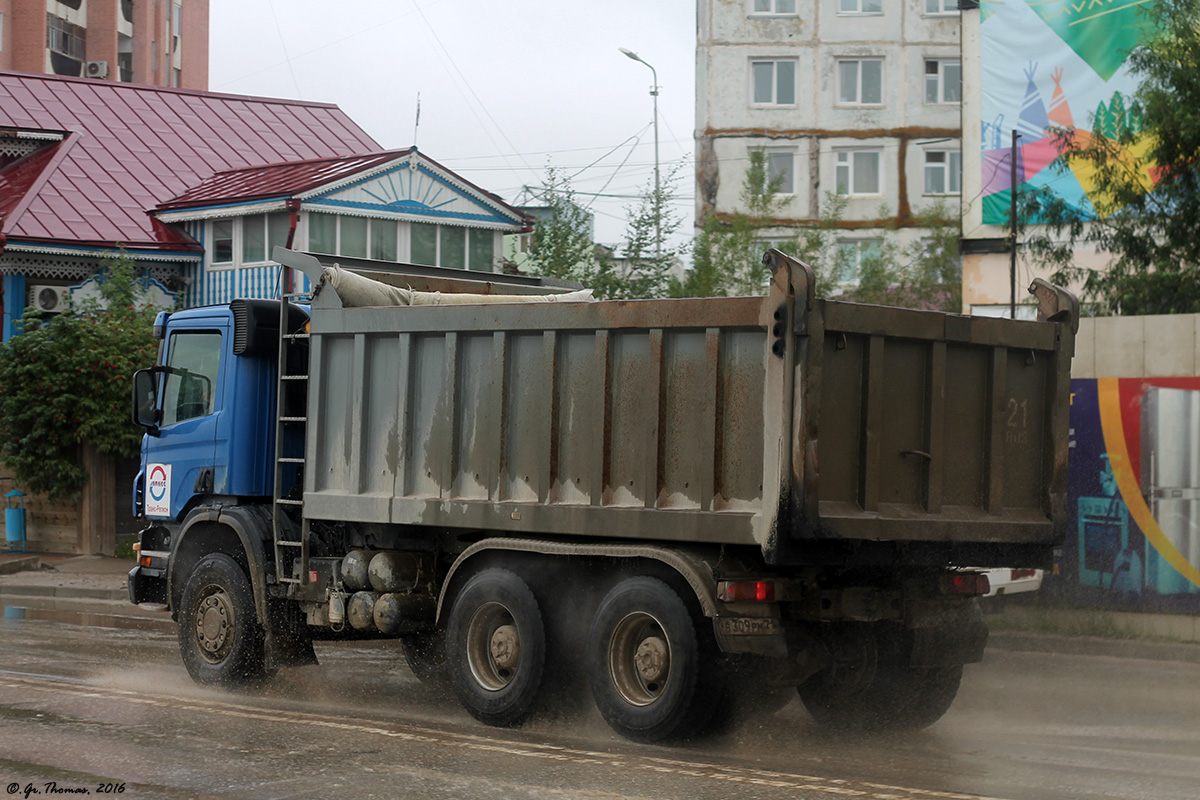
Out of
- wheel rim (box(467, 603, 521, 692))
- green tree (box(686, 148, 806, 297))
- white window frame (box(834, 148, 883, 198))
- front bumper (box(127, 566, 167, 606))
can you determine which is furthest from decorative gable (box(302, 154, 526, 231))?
wheel rim (box(467, 603, 521, 692))

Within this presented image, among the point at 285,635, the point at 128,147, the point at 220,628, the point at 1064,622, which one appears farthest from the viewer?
the point at 128,147

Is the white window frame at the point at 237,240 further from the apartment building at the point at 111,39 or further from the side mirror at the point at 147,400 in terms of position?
the apartment building at the point at 111,39

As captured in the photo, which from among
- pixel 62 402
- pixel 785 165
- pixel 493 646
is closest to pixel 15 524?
pixel 62 402

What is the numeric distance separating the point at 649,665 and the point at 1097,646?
20.9 ft

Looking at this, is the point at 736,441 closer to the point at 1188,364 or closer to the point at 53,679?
the point at 53,679

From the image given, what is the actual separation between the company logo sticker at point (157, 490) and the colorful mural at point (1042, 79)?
26.1 meters

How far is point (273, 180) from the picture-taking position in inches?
1110

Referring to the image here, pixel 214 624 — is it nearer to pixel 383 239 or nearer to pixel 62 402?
pixel 62 402

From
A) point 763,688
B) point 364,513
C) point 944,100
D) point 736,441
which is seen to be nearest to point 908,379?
point 736,441

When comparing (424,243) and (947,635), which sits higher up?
(424,243)

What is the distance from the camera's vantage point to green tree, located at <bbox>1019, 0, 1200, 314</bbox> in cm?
1634

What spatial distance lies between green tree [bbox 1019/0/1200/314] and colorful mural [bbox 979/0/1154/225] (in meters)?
15.6

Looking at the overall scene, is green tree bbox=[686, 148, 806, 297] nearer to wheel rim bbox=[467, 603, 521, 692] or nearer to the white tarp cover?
the white tarp cover

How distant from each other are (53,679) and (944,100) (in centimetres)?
3917
